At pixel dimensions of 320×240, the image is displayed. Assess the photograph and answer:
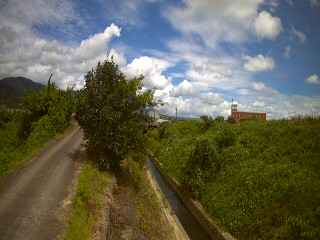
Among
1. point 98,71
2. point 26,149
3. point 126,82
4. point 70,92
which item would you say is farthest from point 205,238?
point 70,92

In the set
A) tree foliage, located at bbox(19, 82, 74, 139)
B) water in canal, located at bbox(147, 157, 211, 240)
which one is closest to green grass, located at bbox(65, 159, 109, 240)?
water in canal, located at bbox(147, 157, 211, 240)

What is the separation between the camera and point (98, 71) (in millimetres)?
17469

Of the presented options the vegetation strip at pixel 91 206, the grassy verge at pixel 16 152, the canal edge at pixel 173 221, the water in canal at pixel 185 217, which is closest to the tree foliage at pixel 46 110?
the grassy verge at pixel 16 152

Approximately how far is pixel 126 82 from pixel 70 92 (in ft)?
41.6

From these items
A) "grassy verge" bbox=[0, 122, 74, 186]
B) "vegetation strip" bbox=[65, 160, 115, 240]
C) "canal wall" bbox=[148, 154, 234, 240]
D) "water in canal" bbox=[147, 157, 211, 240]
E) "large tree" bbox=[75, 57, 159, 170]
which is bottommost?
"water in canal" bbox=[147, 157, 211, 240]

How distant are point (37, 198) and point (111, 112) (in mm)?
6752

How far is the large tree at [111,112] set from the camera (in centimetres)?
1642

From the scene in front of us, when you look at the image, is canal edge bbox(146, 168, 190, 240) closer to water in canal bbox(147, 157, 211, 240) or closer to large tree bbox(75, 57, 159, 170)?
water in canal bbox(147, 157, 211, 240)

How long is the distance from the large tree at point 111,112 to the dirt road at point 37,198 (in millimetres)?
2443

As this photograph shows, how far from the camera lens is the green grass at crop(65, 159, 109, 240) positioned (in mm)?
9125

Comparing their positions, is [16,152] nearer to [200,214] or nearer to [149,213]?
[149,213]

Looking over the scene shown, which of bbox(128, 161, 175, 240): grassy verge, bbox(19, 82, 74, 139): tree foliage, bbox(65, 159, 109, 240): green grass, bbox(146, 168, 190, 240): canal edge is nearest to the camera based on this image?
bbox(65, 159, 109, 240): green grass

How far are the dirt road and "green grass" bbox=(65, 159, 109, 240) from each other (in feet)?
1.70

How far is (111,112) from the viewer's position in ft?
53.6
